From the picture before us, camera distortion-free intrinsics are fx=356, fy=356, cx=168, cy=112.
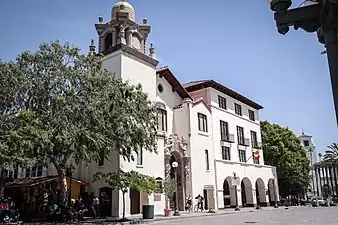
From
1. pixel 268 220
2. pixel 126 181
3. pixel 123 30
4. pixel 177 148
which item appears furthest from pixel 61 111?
pixel 177 148

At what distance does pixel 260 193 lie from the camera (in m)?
46.1

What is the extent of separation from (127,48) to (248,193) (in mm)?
24115

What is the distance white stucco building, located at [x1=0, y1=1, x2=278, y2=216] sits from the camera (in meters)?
30.0

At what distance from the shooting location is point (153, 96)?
3303 cm

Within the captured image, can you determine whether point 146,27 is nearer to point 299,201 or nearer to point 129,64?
point 129,64

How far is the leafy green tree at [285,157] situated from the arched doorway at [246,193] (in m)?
10.2

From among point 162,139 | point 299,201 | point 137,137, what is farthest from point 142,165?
point 299,201

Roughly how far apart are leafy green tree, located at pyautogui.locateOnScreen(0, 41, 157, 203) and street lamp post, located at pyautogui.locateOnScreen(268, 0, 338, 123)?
17.5 metres

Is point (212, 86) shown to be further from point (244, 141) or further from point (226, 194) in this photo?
point (226, 194)

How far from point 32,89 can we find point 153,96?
42.7ft

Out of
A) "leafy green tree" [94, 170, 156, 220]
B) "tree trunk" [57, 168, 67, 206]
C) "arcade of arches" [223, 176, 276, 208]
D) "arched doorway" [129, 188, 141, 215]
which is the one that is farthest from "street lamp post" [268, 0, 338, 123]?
"arcade of arches" [223, 176, 276, 208]

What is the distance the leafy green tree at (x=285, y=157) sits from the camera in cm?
5187

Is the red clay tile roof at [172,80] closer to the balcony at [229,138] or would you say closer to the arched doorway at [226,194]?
the balcony at [229,138]

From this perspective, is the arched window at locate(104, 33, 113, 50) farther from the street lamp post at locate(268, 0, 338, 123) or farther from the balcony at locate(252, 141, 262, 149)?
the street lamp post at locate(268, 0, 338, 123)
